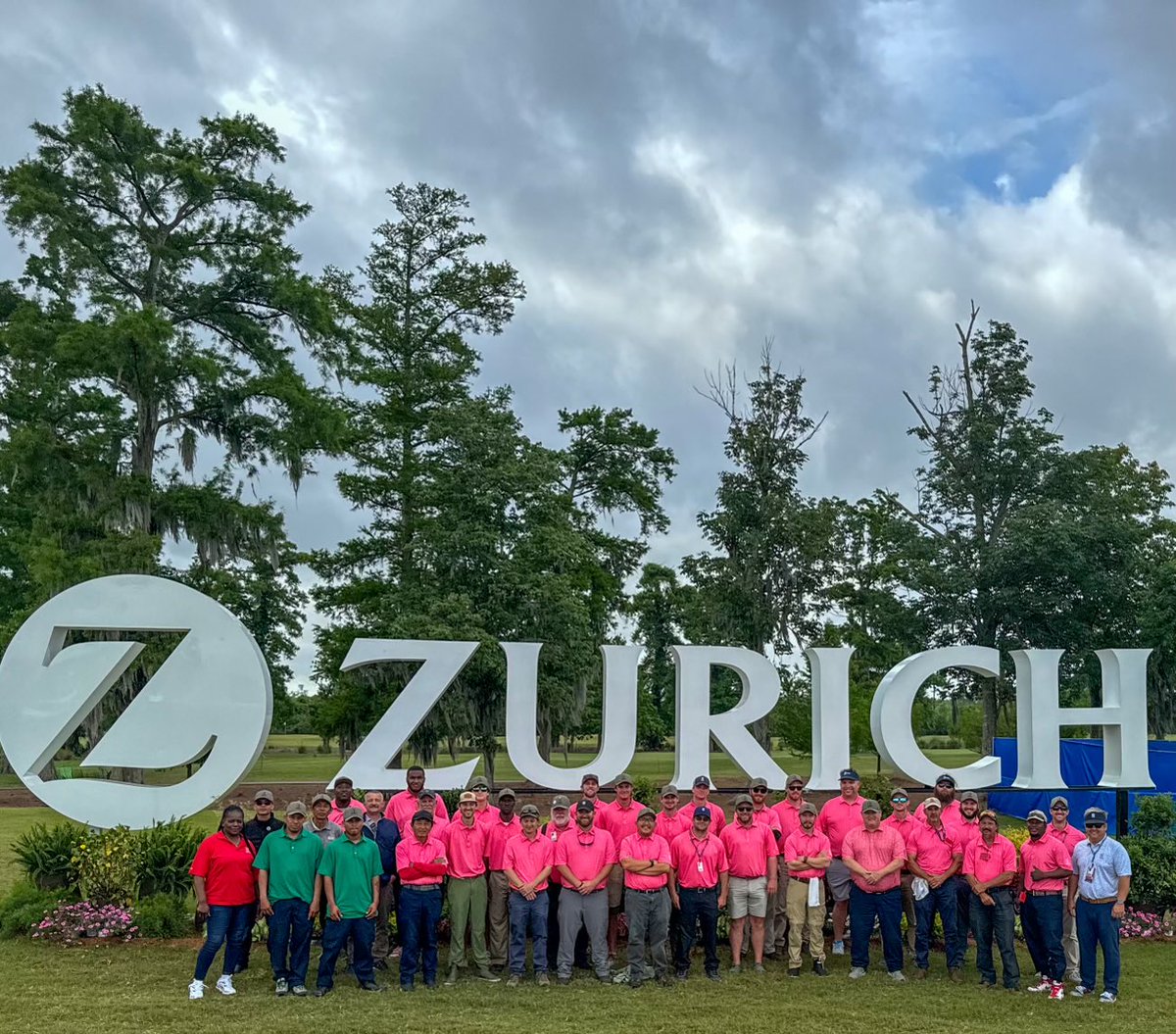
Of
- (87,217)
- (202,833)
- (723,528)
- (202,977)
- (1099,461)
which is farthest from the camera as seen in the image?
(1099,461)

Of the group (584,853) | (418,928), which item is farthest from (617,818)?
(418,928)

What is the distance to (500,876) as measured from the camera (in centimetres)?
930

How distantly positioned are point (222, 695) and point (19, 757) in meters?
2.38

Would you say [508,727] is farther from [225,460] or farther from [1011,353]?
[1011,353]

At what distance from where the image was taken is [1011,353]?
35469mm

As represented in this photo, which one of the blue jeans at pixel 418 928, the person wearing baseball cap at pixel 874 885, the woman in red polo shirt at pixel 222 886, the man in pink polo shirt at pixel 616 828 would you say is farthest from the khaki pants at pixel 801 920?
the woman in red polo shirt at pixel 222 886

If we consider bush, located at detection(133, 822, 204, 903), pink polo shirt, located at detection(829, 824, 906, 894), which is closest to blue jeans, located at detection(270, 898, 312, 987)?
bush, located at detection(133, 822, 204, 903)

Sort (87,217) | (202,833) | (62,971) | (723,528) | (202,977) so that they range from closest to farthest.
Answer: (202,977) → (62,971) → (202,833) → (87,217) → (723,528)

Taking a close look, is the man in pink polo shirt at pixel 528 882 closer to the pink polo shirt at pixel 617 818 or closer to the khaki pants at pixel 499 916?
the khaki pants at pixel 499 916

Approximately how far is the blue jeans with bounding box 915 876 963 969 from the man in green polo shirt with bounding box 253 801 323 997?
17.2ft

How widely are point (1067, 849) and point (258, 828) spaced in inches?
264

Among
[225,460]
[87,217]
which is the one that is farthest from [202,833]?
[87,217]

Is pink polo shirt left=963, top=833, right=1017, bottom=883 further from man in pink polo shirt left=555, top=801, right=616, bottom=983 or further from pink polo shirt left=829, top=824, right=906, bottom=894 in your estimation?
man in pink polo shirt left=555, top=801, right=616, bottom=983

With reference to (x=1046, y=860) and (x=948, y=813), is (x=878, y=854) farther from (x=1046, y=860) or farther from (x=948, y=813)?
(x=1046, y=860)
